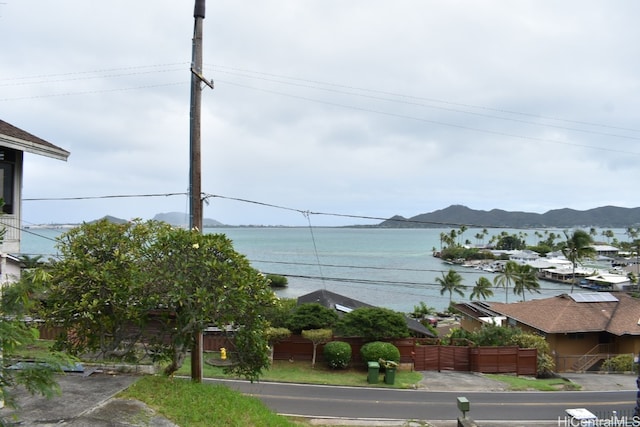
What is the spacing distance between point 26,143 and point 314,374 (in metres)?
16.0

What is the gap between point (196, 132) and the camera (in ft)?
42.2

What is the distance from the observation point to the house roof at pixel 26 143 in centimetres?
1183

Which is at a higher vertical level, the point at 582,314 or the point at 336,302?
the point at 336,302

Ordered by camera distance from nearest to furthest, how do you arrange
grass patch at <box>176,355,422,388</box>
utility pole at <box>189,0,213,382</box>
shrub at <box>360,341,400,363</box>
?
utility pole at <box>189,0,213,382</box>, grass patch at <box>176,355,422,388</box>, shrub at <box>360,341,400,363</box>

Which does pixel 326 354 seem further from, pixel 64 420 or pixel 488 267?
pixel 488 267

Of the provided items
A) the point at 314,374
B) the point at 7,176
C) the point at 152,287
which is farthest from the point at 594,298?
the point at 7,176

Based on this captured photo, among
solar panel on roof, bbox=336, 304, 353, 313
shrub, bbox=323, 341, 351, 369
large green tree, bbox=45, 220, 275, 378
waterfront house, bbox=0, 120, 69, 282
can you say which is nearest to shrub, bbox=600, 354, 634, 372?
solar panel on roof, bbox=336, 304, 353, 313

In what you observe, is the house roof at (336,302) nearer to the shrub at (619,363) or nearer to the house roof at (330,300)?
the house roof at (330,300)

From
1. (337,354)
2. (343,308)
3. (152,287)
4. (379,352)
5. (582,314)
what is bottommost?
(337,354)

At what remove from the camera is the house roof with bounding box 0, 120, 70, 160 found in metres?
11.8

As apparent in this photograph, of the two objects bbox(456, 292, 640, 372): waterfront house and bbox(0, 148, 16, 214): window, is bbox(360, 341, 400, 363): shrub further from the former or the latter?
bbox(0, 148, 16, 214): window

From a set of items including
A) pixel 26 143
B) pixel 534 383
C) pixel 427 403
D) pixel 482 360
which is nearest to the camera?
pixel 26 143

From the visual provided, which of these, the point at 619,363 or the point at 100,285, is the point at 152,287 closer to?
the point at 100,285

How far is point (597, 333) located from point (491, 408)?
16897 millimetres
